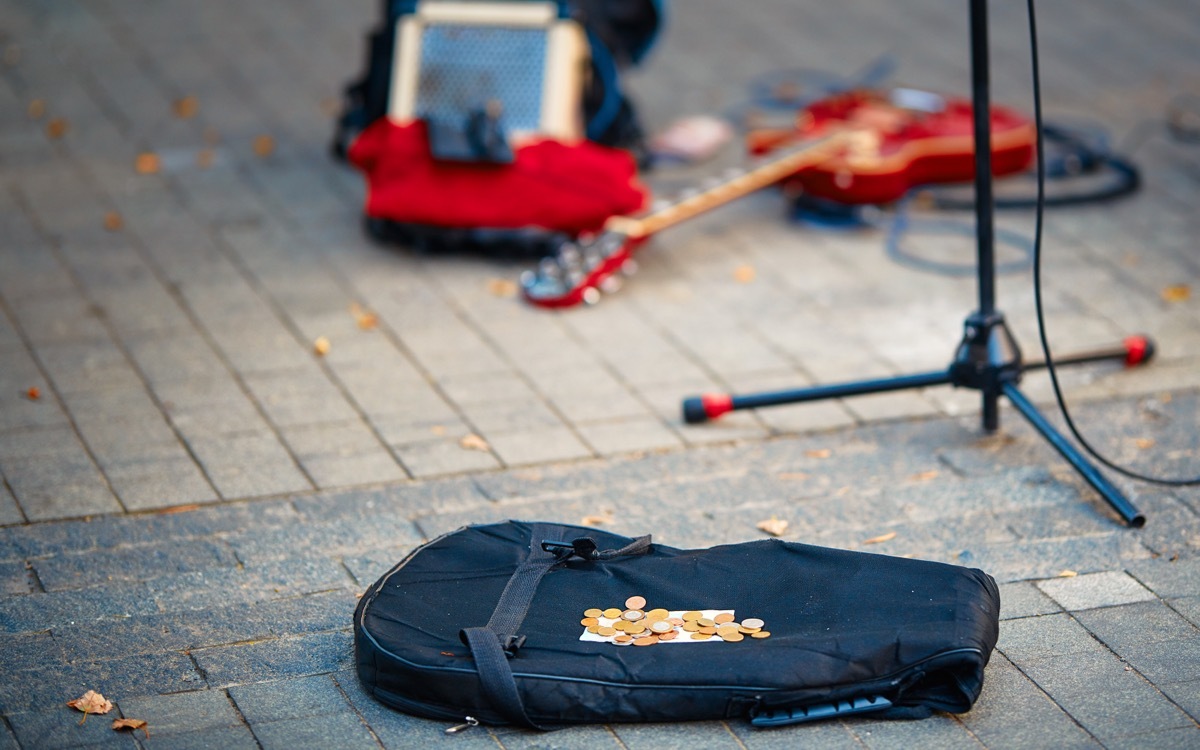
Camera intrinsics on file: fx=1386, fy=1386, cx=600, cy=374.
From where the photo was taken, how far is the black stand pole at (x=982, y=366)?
3.54 meters

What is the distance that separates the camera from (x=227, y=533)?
336 cm

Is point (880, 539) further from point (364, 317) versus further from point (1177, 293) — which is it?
point (1177, 293)

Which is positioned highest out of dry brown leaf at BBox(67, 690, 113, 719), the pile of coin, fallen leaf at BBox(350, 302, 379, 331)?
the pile of coin

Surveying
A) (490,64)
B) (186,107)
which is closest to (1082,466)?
(490,64)

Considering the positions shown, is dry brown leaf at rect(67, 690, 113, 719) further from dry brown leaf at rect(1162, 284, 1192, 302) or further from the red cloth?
dry brown leaf at rect(1162, 284, 1192, 302)

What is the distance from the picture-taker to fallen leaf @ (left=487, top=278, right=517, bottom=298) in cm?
469

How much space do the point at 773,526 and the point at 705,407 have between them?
58cm

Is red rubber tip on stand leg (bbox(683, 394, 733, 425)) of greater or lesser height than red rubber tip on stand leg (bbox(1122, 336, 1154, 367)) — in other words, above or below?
below

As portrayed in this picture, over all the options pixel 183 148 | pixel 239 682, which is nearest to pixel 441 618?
pixel 239 682

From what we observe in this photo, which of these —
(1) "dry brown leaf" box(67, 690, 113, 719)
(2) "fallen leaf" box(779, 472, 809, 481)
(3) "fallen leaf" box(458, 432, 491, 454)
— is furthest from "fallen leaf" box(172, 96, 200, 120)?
(1) "dry brown leaf" box(67, 690, 113, 719)

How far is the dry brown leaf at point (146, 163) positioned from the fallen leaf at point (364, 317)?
145 centimetres

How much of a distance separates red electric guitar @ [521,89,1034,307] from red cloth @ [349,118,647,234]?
9cm

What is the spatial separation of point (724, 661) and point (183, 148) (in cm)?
395

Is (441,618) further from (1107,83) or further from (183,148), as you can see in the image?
(1107,83)
